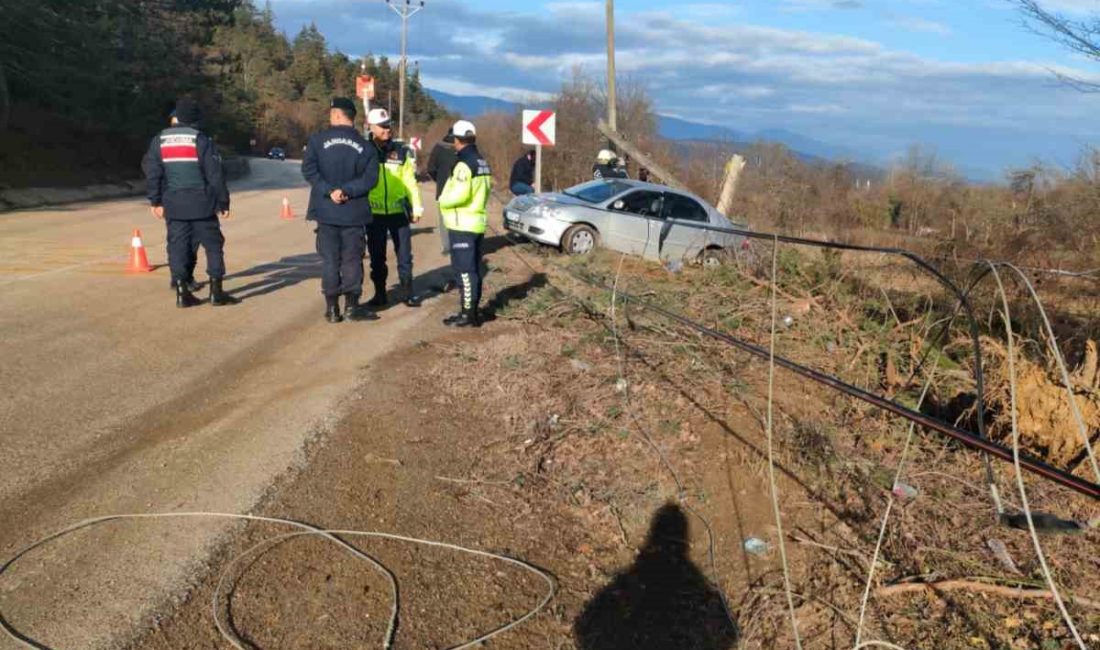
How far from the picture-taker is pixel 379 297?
871 cm

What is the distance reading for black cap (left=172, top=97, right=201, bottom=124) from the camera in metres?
7.66

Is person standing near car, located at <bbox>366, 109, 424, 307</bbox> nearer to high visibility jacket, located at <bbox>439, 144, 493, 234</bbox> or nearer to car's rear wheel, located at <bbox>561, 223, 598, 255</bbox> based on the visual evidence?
high visibility jacket, located at <bbox>439, 144, 493, 234</bbox>

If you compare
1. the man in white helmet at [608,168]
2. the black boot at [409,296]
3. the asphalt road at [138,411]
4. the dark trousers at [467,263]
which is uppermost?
the man in white helmet at [608,168]

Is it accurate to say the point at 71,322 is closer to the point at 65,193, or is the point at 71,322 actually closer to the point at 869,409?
the point at 869,409

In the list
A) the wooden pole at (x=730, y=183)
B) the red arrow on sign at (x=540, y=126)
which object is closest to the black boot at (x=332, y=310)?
the red arrow on sign at (x=540, y=126)

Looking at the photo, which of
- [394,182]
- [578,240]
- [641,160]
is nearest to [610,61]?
[641,160]

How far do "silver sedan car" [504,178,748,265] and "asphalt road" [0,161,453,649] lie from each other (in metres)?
4.60

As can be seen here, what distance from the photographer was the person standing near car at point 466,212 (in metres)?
7.46

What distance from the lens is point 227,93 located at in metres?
37.8

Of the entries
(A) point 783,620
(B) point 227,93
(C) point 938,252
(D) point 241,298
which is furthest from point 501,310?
(B) point 227,93

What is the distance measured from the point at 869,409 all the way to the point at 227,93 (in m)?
37.8

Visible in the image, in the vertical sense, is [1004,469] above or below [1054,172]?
below

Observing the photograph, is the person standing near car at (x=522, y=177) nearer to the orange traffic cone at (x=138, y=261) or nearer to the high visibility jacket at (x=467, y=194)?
the orange traffic cone at (x=138, y=261)

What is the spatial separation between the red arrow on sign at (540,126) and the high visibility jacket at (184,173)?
9013 millimetres
